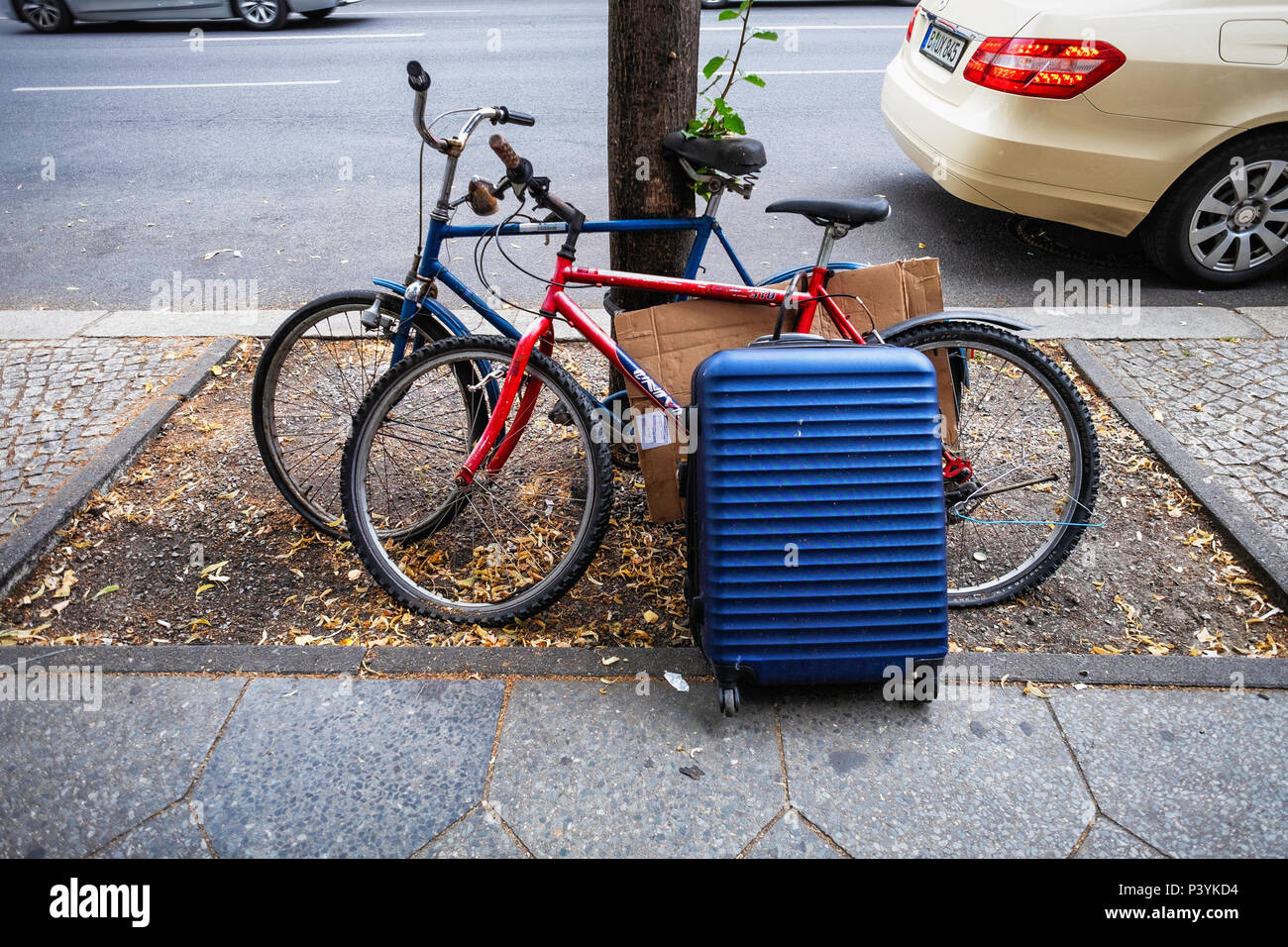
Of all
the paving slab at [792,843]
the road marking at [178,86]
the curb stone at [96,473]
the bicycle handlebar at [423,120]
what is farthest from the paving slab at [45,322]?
the road marking at [178,86]

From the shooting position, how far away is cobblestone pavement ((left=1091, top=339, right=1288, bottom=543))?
3.43m

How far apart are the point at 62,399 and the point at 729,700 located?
3502 mm

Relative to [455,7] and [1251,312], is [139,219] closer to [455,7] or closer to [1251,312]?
[1251,312]

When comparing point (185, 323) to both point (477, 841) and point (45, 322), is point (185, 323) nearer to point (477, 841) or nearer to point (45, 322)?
point (45, 322)

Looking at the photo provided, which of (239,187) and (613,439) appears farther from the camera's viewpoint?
(239,187)

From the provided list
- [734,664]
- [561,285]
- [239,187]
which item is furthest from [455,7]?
[734,664]

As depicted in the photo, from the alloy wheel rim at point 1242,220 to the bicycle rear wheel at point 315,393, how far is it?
13.9ft

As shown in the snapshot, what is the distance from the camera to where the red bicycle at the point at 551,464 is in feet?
9.02

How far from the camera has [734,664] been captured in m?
2.41

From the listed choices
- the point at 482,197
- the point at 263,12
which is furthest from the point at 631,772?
the point at 263,12

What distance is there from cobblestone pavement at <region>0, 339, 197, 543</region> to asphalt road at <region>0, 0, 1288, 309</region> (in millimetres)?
728

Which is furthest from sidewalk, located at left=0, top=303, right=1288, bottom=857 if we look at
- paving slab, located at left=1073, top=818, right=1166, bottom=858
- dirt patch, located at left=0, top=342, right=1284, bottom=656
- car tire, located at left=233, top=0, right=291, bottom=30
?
car tire, located at left=233, top=0, right=291, bottom=30

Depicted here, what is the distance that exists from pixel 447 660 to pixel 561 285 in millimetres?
1217

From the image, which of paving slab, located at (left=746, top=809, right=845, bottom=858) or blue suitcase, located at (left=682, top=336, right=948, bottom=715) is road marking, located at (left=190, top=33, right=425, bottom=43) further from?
paving slab, located at (left=746, top=809, right=845, bottom=858)
